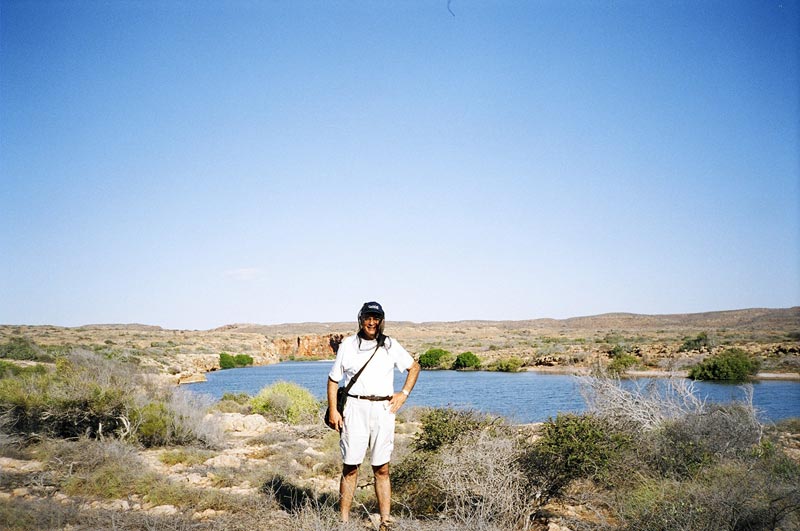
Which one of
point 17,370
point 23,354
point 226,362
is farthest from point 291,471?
point 226,362

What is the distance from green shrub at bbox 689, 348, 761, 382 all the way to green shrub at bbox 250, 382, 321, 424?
45.5 ft

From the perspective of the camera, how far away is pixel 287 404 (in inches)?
516

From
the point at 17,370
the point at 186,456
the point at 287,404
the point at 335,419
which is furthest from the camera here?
the point at 287,404

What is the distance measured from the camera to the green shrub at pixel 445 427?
5758mm

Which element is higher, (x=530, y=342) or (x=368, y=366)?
(x=368, y=366)

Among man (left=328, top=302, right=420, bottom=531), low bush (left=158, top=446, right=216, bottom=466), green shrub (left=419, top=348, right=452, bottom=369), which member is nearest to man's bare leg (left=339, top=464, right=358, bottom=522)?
man (left=328, top=302, right=420, bottom=531)

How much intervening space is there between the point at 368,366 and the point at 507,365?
26969mm

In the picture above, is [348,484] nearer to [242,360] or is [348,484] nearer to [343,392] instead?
[343,392]

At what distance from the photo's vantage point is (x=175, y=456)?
7.33m

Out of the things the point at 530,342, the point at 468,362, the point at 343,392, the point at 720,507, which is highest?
the point at 343,392

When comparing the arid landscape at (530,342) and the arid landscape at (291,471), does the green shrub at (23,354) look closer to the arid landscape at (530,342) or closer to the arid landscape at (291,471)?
the arid landscape at (530,342)

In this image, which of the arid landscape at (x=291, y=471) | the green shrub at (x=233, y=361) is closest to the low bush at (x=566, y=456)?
the arid landscape at (x=291, y=471)

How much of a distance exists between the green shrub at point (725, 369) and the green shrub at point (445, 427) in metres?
15.9

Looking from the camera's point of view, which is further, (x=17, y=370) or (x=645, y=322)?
(x=645, y=322)
